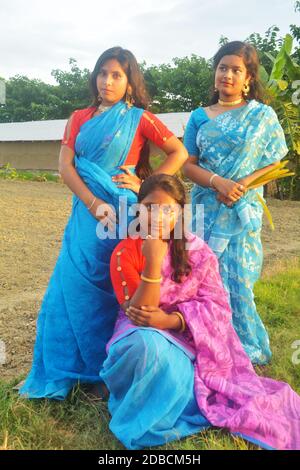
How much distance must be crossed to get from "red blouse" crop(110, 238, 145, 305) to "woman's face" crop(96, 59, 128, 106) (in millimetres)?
790

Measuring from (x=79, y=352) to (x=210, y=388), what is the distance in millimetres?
766

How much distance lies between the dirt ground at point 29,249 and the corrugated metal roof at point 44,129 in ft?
18.8

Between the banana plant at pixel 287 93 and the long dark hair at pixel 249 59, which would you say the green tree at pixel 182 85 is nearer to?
the banana plant at pixel 287 93

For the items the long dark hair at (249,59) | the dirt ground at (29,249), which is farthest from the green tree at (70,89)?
the long dark hair at (249,59)

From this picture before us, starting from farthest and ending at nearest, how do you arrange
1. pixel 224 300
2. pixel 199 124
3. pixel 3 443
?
pixel 199 124 → pixel 224 300 → pixel 3 443

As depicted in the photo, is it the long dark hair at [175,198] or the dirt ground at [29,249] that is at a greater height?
the long dark hair at [175,198]

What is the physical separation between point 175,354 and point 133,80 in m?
1.42

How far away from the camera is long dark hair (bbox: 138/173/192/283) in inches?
92.6

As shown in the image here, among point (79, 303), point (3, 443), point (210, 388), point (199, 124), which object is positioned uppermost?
point (199, 124)

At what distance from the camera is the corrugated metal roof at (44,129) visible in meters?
17.6

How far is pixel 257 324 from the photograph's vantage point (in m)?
3.26

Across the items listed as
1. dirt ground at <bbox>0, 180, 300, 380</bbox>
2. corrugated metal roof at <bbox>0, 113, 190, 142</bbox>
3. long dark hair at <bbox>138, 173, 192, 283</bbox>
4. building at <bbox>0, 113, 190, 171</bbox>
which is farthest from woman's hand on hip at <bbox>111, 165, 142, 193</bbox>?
building at <bbox>0, 113, 190, 171</bbox>
